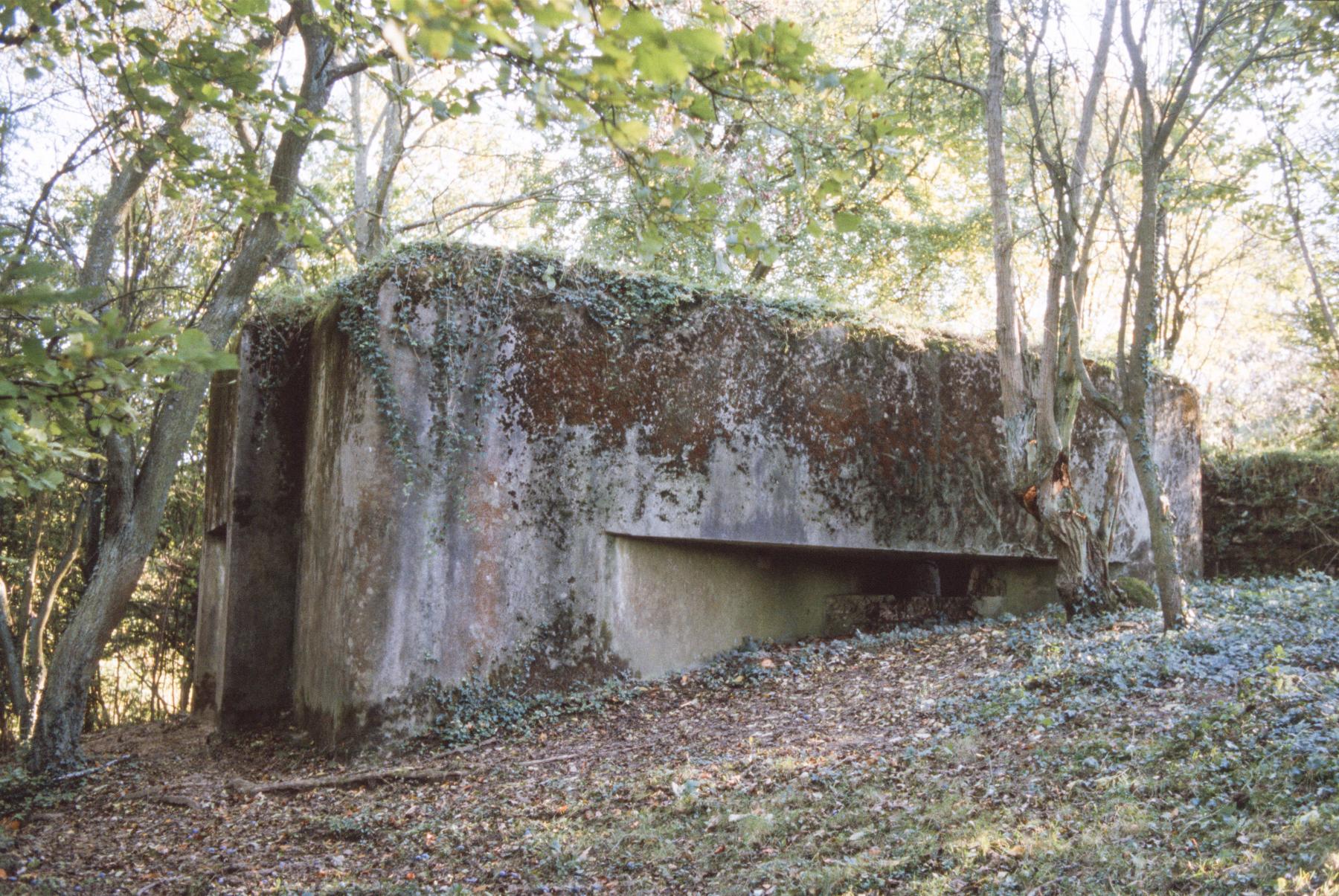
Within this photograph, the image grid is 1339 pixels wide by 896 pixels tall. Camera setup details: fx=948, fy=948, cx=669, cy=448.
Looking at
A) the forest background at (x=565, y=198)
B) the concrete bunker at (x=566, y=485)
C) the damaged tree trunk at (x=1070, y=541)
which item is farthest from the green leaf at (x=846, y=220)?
the damaged tree trunk at (x=1070, y=541)

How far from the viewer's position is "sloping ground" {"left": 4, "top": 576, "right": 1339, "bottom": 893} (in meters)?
3.82

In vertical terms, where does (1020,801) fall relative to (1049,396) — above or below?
below

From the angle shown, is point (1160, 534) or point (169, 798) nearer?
point (169, 798)

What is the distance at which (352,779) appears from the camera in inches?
247

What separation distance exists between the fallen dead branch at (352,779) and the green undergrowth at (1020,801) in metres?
0.84

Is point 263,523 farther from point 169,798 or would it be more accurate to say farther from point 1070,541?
point 1070,541

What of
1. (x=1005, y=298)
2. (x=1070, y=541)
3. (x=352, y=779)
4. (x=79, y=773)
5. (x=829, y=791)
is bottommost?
(x=79, y=773)

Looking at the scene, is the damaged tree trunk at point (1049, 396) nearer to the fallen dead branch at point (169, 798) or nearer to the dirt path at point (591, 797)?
the dirt path at point (591, 797)

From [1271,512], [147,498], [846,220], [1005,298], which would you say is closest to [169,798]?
[147,498]

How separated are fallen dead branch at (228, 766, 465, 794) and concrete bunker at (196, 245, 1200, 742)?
467 mm

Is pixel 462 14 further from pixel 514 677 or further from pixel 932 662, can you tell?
pixel 932 662

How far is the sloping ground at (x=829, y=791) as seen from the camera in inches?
150

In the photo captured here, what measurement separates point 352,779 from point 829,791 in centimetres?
328

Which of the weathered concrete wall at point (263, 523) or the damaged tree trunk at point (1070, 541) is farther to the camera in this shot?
the damaged tree trunk at point (1070, 541)
